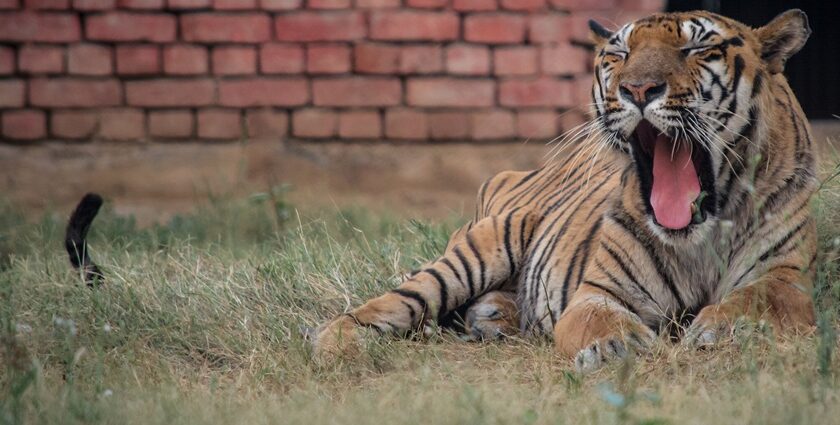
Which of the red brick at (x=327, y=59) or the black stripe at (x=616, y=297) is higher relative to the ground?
the red brick at (x=327, y=59)

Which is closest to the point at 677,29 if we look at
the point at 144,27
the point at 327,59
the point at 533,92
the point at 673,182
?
the point at 673,182

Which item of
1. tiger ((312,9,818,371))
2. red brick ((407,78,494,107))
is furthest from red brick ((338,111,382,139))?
tiger ((312,9,818,371))

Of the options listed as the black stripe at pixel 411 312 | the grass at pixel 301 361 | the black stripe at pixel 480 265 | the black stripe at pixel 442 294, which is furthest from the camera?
the black stripe at pixel 480 265

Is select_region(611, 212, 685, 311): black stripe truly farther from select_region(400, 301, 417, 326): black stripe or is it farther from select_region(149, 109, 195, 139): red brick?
select_region(149, 109, 195, 139): red brick

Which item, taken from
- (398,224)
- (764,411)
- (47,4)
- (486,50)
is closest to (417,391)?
(764,411)

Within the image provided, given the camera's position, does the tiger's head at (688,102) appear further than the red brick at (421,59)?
No

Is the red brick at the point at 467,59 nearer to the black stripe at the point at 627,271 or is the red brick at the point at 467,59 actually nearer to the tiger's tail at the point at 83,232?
the tiger's tail at the point at 83,232

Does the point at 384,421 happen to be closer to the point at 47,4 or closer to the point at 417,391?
the point at 417,391

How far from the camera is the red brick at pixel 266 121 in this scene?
6.79 meters

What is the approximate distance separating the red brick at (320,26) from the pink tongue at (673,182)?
325 centimetres

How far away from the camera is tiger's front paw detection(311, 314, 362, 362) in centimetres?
389

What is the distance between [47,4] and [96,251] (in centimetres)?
169

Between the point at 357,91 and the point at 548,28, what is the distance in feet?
3.26

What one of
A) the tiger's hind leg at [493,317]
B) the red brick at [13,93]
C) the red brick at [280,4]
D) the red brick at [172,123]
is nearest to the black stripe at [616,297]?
the tiger's hind leg at [493,317]
